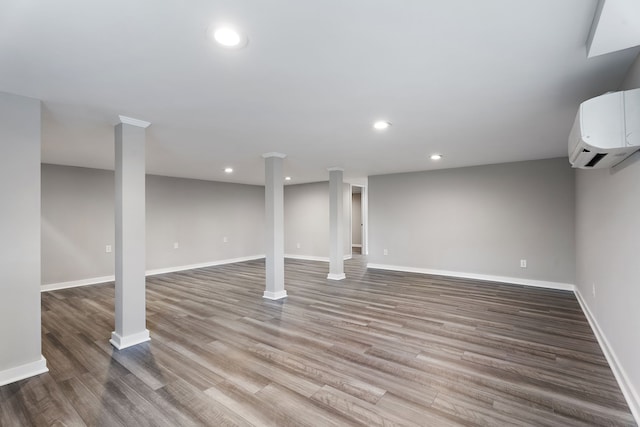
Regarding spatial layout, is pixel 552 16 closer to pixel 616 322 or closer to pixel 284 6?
pixel 284 6

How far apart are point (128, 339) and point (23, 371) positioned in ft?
2.38

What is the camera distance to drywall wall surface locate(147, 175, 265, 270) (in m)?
6.53

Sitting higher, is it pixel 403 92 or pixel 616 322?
pixel 403 92

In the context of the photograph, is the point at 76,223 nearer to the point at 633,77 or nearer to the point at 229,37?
the point at 229,37

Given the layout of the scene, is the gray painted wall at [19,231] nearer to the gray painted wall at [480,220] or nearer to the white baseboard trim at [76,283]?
the white baseboard trim at [76,283]

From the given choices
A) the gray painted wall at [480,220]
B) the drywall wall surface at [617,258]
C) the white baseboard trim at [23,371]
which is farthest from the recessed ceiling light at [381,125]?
the white baseboard trim at [23,371]

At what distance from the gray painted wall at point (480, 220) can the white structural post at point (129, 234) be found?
503 cm

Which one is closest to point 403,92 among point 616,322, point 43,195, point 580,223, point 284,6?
point 284,6

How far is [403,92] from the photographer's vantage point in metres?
2.34

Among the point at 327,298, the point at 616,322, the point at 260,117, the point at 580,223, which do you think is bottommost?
the point at 327,298

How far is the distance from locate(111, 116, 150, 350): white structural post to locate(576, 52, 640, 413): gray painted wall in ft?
12.6

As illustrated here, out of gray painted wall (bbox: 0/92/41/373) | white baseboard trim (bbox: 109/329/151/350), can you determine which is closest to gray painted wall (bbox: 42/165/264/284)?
white baseboard trim (bbox: 109/329/151/350)

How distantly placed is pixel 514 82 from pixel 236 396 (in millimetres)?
2992

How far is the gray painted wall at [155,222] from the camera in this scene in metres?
5.25
